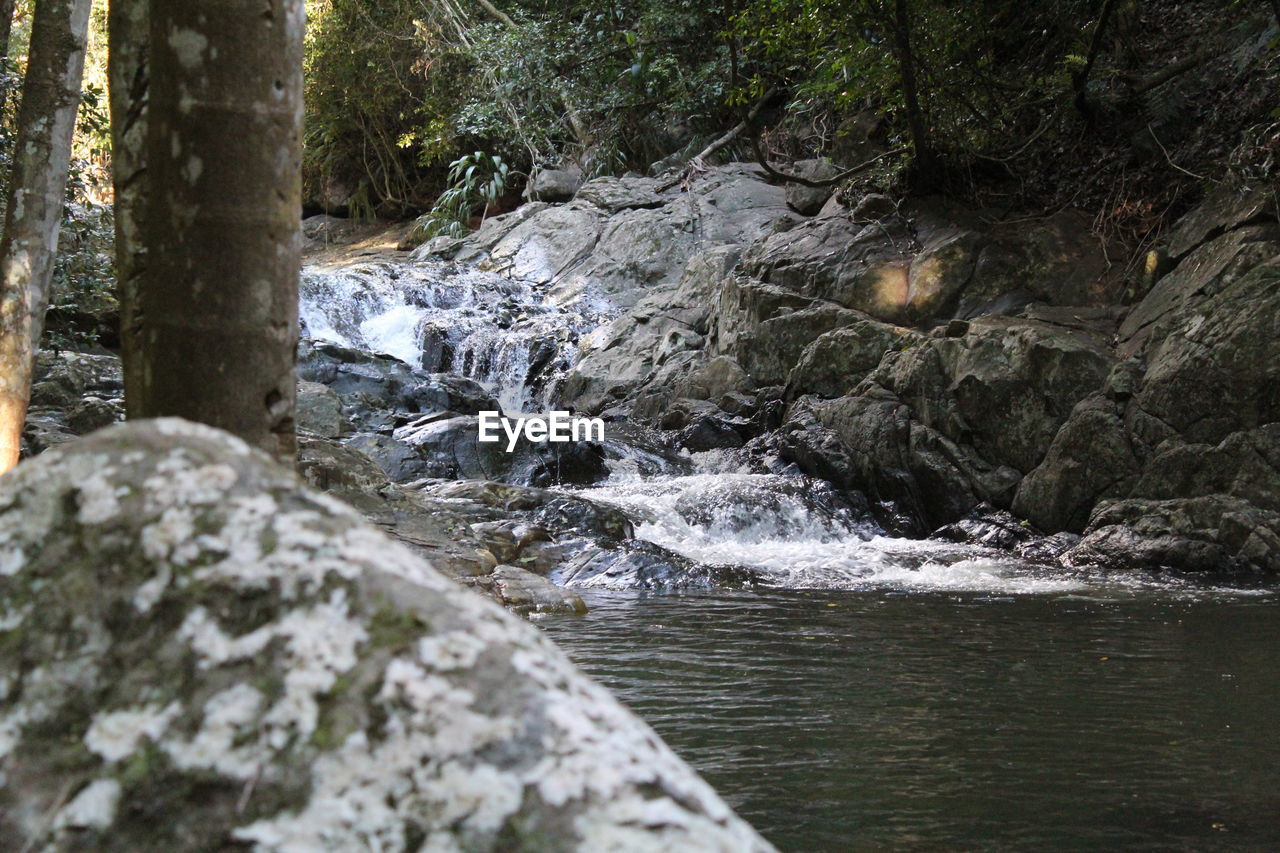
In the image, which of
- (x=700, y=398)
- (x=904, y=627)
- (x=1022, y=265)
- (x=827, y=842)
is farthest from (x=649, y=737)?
(x=700, y=398)

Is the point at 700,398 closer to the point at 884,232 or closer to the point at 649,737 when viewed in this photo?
the point at 884,232

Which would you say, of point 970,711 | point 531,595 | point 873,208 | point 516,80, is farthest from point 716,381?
point 516,80

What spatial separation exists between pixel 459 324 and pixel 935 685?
49.7 feet

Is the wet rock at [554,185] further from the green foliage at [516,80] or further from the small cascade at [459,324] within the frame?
the small cascade at [459,324]

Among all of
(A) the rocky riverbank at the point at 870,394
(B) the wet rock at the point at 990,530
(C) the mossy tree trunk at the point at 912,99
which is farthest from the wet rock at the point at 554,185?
(B) the wet rock at the point at 990,530

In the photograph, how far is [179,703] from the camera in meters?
1.22

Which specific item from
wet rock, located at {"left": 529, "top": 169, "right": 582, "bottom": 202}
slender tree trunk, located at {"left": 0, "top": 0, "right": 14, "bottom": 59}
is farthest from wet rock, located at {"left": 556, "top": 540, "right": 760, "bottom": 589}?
wet rock, located at {"left": 529, "top": 169, "right": 582, "bottom": 202}

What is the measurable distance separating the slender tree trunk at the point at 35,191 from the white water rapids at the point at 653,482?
538 centimetres

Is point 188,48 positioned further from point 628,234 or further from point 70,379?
point 628,234

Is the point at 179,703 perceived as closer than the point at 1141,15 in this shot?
Yes

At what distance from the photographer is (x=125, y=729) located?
121cm

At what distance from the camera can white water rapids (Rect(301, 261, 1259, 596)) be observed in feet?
30.1

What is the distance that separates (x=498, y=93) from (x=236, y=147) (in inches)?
903

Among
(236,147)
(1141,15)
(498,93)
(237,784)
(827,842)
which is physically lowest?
(827,842)
